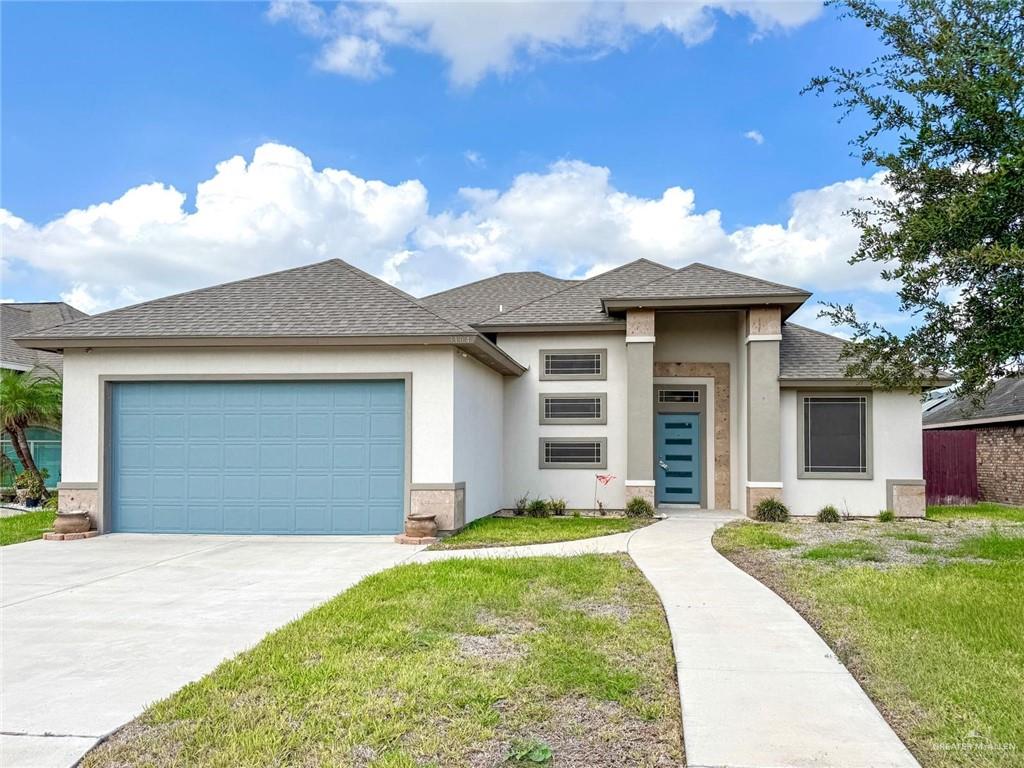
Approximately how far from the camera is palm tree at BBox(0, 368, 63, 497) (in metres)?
15.6

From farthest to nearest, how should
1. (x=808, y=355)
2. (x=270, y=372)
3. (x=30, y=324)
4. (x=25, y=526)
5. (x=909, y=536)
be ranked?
(x=30, y=324)
(x=808, y=355)
(x=25, y=526)
(x=270, y=372)
(x=909, y=536)

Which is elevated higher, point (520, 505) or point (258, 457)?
point (258, 457)

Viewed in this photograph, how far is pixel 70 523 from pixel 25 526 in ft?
7.02

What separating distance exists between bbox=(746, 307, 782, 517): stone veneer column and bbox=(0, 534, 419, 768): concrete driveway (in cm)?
705

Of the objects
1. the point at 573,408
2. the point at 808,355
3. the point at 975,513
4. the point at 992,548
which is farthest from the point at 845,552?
the point at 975,513

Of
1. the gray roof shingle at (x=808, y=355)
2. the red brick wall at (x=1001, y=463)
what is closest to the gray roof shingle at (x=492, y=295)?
the gray roof shingle at (x=808, y=355)

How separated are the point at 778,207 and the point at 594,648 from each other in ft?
51.4

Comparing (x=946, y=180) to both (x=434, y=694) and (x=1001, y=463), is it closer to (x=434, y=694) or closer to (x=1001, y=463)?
(x=434, y=694)

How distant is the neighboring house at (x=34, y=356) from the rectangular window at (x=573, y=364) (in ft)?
40.3

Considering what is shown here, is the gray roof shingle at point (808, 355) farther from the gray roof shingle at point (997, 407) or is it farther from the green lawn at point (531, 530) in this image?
the gray roof shingle at point (997, 407)

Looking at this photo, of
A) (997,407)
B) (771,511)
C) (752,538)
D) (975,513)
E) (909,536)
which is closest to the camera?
(752,538)

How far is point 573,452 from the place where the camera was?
14.5 metres

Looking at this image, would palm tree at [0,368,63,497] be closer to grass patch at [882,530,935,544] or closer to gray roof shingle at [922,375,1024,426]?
grass patch at [882,530,935,544]

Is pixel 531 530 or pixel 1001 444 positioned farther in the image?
pixel 1001 444
